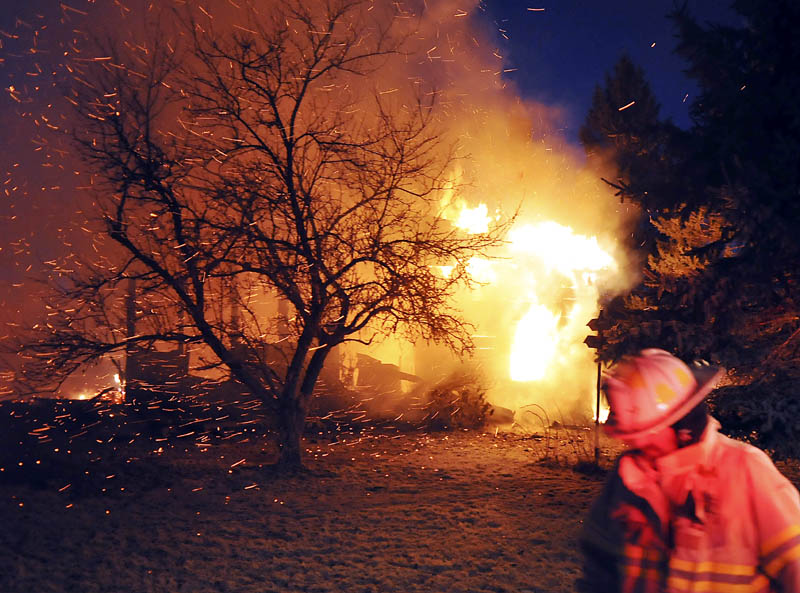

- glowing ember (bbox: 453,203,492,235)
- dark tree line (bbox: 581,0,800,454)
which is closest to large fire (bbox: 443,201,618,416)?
glowing ember (bbox: 453,203,492,235)

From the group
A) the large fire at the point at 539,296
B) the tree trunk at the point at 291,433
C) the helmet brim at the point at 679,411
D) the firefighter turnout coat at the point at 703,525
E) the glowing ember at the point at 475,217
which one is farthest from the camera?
the glowing ember at the point at 475,217

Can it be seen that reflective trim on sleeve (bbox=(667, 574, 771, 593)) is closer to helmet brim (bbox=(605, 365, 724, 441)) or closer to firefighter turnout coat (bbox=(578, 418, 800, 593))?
firefighter turnout coat (bbox=(578, 418, 800, 593))

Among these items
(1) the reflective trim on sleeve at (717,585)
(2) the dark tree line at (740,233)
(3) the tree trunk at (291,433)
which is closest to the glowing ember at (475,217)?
(2) the dark tree line at (740,233)

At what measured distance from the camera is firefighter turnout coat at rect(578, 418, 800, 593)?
6.28 feet

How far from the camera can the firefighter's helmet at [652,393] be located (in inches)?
83.9

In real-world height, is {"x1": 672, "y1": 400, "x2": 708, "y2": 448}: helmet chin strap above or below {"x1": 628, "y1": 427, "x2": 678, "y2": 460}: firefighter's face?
above

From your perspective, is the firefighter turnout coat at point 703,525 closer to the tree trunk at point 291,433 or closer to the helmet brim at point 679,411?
the helmet brim at point 679,411

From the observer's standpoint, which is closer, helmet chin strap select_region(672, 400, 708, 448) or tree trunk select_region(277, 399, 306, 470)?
helmet chin strap select_region(672, 400, 708, 448)

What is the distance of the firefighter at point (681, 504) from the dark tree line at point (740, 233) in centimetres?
591

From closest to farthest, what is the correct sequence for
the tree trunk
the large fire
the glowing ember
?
the tree trunk, the large fire, the glowing ember

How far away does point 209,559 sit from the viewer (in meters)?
5.92

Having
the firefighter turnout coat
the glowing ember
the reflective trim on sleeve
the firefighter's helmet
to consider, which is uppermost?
the glowing ember

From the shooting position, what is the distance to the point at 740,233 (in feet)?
26.3

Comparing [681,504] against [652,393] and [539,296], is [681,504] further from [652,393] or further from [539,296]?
[539,296]
